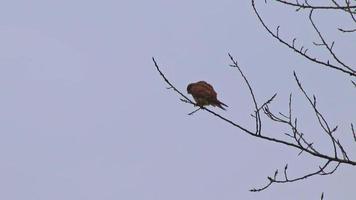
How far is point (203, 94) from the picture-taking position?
10836mm

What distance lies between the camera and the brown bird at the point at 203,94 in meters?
10.6

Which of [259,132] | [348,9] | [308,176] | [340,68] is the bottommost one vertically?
[308,176]

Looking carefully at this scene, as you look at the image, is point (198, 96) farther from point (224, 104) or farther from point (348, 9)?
point (348, 9)

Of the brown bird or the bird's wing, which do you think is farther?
the bird's wing

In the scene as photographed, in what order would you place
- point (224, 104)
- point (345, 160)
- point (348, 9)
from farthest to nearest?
point (224, 104) < point (348, 9) < point (345, 160)

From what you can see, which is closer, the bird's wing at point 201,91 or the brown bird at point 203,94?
the brown bird at point 203,94

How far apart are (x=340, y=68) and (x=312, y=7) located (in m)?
0.50

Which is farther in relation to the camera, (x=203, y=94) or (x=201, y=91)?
(x=201, y=91)

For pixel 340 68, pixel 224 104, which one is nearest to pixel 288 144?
pixel 340 68

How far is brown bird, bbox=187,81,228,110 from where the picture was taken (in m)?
10.6

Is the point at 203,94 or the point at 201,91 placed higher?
the point at 201,91

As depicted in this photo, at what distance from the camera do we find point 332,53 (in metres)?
4.06

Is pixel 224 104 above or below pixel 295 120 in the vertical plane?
above

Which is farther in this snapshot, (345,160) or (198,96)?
(198,96)
